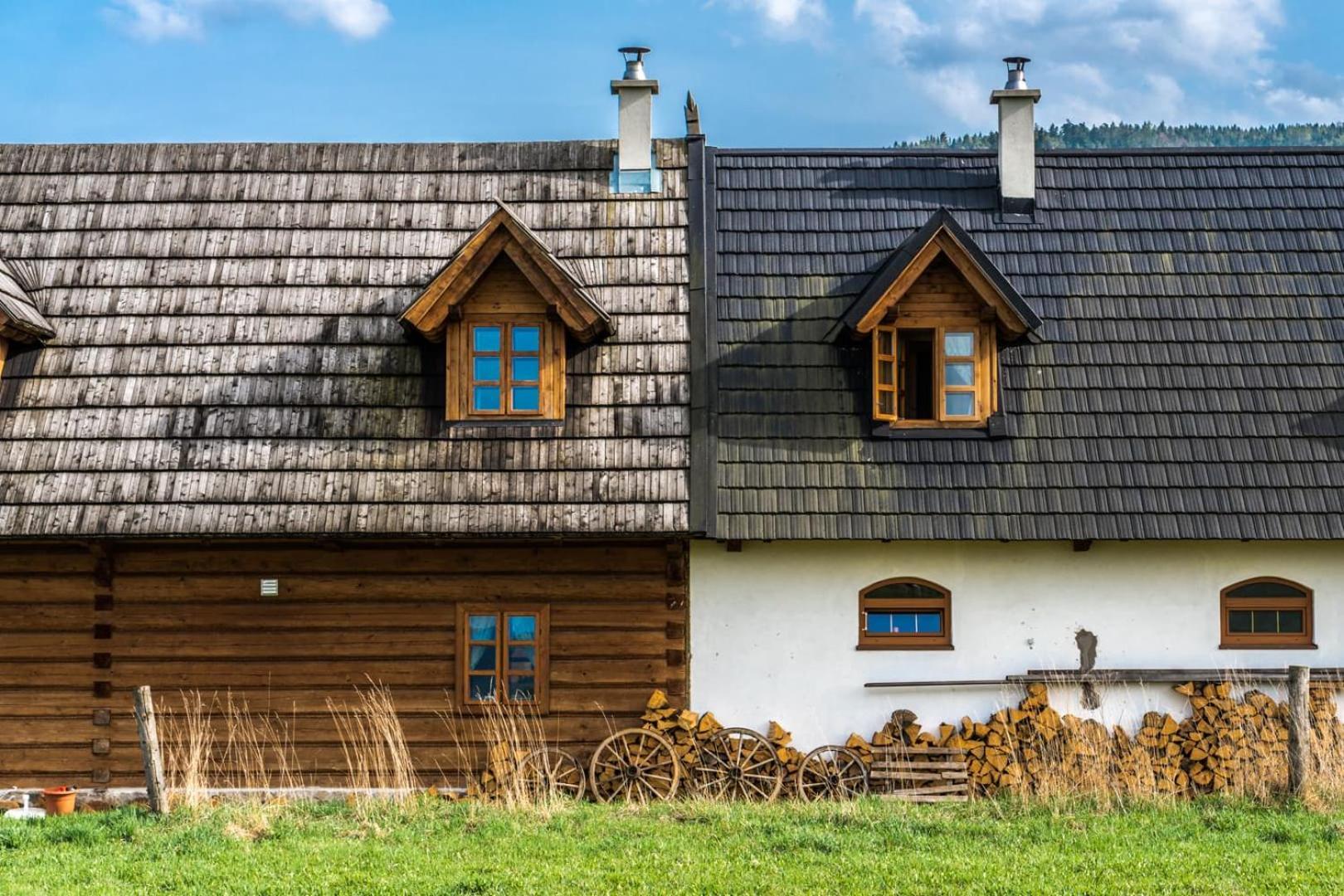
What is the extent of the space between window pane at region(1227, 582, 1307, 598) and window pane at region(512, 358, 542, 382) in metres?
6.45

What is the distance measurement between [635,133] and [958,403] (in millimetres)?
4324

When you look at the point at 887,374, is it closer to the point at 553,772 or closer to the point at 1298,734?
the point at 1298,734

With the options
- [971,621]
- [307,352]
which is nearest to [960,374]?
[971,621]

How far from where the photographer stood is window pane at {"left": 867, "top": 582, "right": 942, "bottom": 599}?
1191 cm

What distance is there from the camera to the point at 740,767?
1152 centimetres

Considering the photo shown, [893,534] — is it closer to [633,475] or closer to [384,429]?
[633,475]

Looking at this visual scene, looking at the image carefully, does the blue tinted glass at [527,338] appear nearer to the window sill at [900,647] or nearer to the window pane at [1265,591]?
the window sill at [900,647]

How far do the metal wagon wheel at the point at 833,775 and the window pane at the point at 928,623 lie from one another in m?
1.25

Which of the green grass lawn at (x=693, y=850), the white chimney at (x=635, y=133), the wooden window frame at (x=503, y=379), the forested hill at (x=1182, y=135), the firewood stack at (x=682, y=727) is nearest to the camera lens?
the green grass lawn at (x=693, y=850)

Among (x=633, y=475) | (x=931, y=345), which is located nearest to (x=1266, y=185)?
(x=931, y=345)

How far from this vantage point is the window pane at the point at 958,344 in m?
12.3

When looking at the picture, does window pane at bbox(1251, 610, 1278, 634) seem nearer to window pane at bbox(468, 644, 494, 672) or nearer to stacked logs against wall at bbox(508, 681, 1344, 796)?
stacked logs against wall at bbox(508, 681, 1344, 796)

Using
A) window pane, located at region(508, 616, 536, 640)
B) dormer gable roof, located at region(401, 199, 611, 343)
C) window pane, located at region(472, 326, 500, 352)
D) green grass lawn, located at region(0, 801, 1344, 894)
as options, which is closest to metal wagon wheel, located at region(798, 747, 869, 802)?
green grass lawn, located at region(0, 801, 1344, 894)

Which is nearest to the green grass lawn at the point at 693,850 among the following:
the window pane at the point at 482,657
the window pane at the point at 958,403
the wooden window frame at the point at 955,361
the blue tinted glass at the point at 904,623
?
the window pane at the point at 482,657
